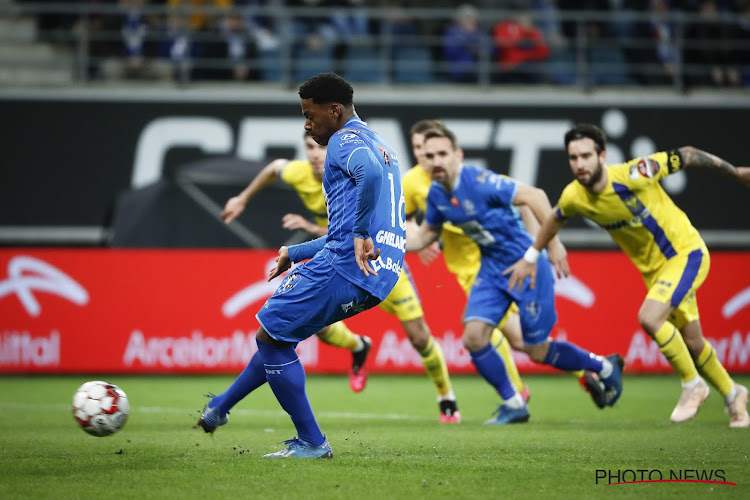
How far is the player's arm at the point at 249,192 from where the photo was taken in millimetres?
9164

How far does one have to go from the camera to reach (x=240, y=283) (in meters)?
14.3

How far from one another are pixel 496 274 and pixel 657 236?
1.45m

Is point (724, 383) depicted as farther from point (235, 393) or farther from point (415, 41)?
point (415, 41)

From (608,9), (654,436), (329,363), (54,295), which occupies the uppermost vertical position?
(608,9)

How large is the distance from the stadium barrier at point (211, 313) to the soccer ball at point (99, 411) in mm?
7146

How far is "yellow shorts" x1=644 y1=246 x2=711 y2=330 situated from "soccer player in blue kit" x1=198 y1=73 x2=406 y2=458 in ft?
10.6

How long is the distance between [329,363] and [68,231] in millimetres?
6161

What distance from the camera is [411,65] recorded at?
18.4 m

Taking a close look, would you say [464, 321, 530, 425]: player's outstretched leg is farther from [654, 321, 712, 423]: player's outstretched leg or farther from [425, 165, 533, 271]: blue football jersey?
[654, 321, 712, 423]: player's outstretched leg

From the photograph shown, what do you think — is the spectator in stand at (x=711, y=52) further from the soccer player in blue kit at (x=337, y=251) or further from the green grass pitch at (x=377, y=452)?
the soccer player in blue kit at (x=337, y=251)

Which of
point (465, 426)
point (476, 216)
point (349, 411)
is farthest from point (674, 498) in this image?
point (349, 411)

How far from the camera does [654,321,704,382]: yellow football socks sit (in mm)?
8586

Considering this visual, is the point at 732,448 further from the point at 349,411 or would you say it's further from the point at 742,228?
the point at 742,228

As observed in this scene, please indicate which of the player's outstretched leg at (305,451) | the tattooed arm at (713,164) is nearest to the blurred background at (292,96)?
the tattooed arm at (713,164)
